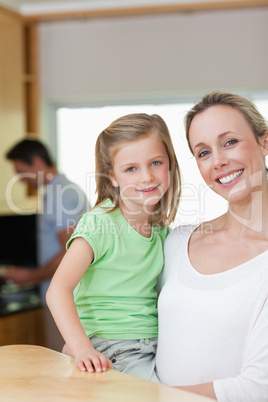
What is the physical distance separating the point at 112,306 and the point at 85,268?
125 millimetres

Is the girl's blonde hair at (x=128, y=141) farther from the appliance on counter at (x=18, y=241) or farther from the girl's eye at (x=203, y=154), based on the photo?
the appliance on counter at (x=18, y=241)

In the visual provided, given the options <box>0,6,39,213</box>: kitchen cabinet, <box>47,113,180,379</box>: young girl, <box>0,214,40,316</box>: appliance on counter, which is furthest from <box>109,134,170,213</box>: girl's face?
<box>0,214,40,316</box>: appliance on counter

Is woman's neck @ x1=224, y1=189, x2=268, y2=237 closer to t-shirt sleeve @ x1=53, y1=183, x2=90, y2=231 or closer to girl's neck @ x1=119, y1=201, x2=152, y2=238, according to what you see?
girl's neck @ x1=119, y1=201, x2=152, y2=238

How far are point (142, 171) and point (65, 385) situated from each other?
1.77 ft

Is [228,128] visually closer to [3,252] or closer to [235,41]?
[235,41]

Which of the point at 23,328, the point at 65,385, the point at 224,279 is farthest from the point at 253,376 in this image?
the point at 23,328

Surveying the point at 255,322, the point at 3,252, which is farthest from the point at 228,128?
the point at 3,252

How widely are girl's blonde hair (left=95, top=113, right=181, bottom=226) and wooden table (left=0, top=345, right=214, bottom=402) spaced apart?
17.3 inches

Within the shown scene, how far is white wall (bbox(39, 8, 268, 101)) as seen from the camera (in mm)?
3600

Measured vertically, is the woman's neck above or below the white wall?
below

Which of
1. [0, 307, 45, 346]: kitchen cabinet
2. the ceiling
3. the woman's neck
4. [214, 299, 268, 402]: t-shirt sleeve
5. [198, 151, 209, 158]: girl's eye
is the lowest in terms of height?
[0, 307, 45, 346]: kitchen cabinet

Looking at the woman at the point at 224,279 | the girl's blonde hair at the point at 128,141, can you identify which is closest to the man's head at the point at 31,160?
the girl's blonde hair at the point at 128,141

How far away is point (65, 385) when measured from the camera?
3.05ft

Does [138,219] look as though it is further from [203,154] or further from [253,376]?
[253,376]
